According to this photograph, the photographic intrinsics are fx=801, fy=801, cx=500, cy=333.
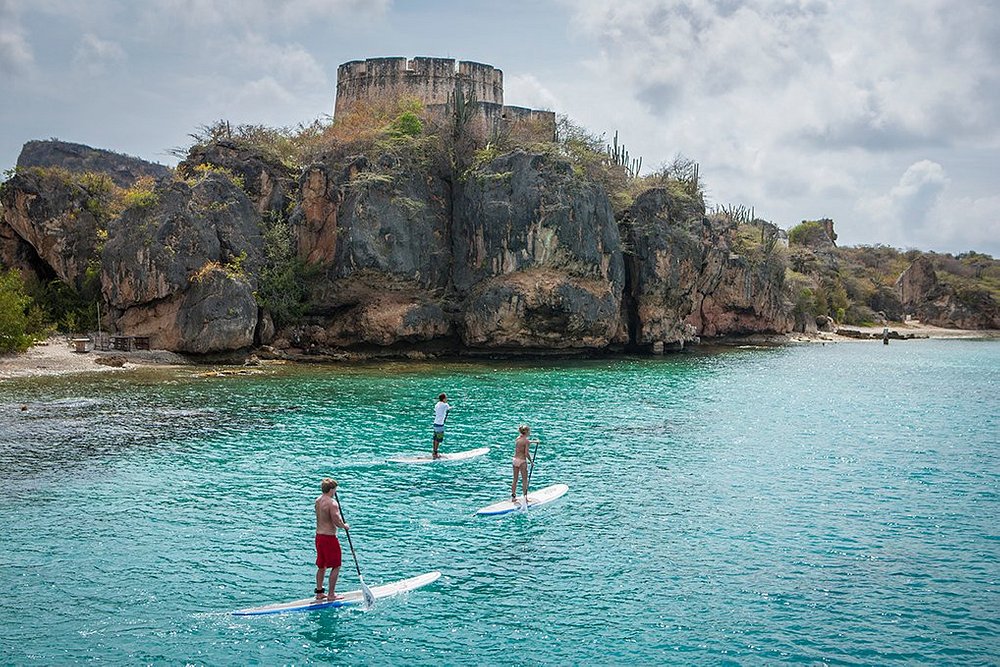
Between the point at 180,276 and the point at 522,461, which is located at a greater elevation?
the point at 180,276

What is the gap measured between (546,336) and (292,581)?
3484 centimetres

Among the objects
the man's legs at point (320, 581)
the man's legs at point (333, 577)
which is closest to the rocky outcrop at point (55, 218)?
the man's legs at point (320, 581)

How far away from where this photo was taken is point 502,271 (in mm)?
46469

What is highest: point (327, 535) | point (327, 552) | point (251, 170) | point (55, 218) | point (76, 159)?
point (76, 159)

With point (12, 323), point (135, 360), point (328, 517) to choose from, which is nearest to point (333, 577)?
point (328, 517)

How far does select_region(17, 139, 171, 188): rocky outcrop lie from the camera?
8138cm

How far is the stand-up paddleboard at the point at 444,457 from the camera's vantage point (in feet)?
71.9

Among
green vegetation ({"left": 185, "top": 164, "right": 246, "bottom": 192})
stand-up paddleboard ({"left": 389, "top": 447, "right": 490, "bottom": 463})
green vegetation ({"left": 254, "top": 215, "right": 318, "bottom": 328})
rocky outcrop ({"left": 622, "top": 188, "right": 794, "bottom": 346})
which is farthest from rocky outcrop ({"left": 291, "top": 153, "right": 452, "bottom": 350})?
stand-up paddleboard ({"left": 389, "top": 447, "right": 490, "bottom": 463})

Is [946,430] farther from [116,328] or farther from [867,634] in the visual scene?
[116,328]

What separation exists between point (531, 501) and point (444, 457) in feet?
15.8

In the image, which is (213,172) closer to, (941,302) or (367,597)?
(367,597)

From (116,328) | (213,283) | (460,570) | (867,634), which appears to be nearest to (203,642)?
(460,570)

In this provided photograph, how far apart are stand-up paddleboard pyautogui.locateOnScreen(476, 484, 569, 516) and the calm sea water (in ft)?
1.39

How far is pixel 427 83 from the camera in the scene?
56.4 m
